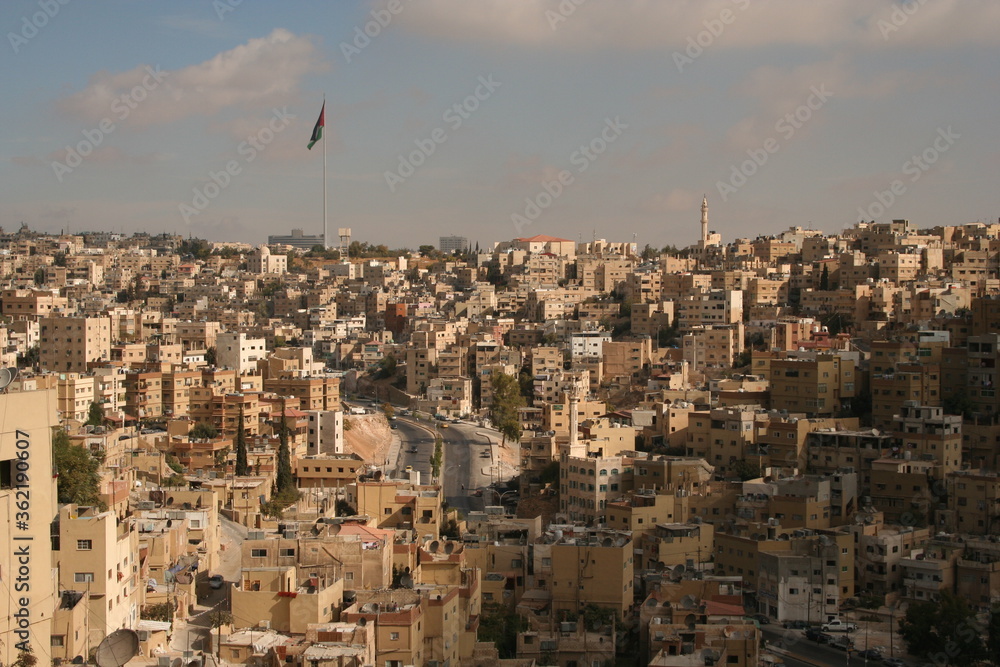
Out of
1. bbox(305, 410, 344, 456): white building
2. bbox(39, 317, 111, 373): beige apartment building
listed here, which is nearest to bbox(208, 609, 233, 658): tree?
bbox(305, 410, 344, 456): white building

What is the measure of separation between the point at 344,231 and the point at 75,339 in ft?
186

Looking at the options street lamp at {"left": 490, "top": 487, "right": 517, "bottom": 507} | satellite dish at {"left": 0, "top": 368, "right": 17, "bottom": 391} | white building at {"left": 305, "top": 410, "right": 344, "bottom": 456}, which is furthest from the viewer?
white building at {"left": 305, "top": 410, "right": 344, "bottom": 456}

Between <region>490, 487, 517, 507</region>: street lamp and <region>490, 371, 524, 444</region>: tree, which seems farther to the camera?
<region>490, 371, 524, 444</region>: tree

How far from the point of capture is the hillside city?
1368cm

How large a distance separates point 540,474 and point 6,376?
17044mm

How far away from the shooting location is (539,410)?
111 ft

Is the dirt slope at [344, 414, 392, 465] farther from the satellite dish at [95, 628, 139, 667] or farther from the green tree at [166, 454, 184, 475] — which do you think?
the satellite dish at [95, 628, 139, 667]

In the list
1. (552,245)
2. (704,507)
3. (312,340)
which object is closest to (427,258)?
(552,245)

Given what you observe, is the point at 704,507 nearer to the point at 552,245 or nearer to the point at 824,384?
the point at 824,384

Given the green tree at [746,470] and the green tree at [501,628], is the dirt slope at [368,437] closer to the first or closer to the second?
the green tree at [746,470]

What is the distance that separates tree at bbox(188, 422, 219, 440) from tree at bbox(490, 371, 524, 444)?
26.0 feet

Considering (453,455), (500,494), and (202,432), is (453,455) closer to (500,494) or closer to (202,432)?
(500,494)

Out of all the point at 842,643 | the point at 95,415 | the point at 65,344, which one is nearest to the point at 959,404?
the point at 842,643

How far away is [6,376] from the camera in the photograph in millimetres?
10844
